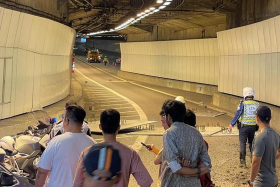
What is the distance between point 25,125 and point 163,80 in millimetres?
25246

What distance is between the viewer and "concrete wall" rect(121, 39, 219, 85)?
1091 inches

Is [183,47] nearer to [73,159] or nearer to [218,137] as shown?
[218,137]

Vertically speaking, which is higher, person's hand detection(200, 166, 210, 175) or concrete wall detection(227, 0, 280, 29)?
concrete wall detection(227, 0, 280, 29)

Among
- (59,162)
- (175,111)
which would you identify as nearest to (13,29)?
(59,162)

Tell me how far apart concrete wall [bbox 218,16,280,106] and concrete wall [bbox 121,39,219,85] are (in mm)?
6539

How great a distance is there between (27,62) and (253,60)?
9.08 meters

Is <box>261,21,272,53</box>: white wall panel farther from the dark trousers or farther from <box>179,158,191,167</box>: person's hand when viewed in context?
<box>179,158,191,167</box>: person's hand

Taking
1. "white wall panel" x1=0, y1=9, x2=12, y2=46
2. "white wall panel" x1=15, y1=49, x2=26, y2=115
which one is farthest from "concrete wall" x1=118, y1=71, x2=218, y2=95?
"white wall panel" x1=0, y1=9, x2=12, y2=46

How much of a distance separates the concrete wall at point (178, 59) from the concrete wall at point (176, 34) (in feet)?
2.88

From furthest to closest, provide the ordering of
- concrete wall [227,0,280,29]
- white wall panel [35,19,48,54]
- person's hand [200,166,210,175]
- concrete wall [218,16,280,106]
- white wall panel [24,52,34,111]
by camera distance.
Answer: concrete wall [227,0,280,29] < concrete wall [218,16,280,106] < white wall panel [35,19,48,54] < white wall panel [24,52,34,111] < person's hand [200,166,210,175]

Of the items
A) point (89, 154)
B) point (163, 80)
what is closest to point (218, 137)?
point (89, 154)

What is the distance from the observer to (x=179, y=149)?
401 centimetres

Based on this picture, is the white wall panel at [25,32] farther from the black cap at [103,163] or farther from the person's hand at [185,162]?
the black cap at [103,163]

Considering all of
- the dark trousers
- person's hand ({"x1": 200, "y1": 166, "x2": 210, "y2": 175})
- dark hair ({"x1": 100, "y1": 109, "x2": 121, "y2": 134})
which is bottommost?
the dark trousers
